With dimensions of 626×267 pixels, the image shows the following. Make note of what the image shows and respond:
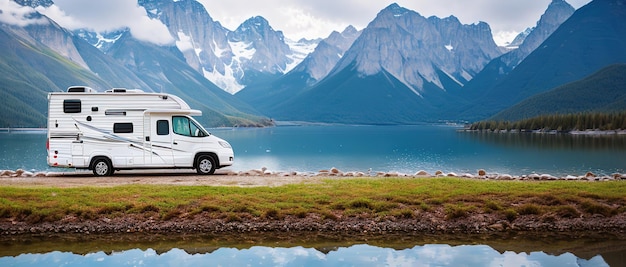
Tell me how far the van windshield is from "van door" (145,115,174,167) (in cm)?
27

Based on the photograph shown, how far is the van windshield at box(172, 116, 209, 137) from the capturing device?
2498 cm

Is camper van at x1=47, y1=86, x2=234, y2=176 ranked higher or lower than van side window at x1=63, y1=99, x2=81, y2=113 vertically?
lower

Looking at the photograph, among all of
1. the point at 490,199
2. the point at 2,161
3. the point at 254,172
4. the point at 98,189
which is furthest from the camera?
the point at 2,161

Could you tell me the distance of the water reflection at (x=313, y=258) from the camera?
13.3 metres

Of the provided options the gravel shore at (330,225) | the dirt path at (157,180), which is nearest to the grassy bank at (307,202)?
the gravel shore at (330,225)

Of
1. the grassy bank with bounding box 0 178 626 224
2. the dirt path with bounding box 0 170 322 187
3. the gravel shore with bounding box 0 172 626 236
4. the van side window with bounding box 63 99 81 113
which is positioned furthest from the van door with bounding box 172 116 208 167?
the gravel shore with bounding box 0 172 626 236

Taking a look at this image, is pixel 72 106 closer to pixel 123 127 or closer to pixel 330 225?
pixel 123 127

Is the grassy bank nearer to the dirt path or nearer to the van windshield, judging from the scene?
the dirt path

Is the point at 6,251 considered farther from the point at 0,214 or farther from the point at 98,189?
the point at 98,189

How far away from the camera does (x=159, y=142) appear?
81.5 feet

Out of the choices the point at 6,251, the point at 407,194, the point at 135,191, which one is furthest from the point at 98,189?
the point at 407,194

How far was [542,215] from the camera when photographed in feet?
54.5

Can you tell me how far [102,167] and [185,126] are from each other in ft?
13.9

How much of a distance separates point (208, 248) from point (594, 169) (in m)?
44.3
